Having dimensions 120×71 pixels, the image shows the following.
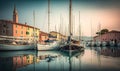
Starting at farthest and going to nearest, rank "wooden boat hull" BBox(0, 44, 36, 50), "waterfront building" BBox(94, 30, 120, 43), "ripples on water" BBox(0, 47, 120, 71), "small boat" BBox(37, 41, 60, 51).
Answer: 1. "waterfront building" BBox(94, 30, 120, 43)
2. "small boat" BBox(37, 41, 60, 51)
3. "wooden boat hull" BBox(0, 44, 36, 50)
4. "ripples on water" BBox(0, 47, 120, 71)

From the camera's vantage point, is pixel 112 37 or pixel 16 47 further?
pixel 112 37

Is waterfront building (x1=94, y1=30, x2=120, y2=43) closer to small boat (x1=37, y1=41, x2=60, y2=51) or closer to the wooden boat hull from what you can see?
small boat (x1=37, y1=41, x2=60, y2=51)

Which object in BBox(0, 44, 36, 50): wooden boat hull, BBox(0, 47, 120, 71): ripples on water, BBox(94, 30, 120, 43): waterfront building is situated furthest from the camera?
BBox(94, 30, 120, 43): waterfront building

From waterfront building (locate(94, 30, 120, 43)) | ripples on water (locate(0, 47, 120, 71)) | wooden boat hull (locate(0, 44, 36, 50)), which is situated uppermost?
waterfront building (locate(94, 30, 120, 43))

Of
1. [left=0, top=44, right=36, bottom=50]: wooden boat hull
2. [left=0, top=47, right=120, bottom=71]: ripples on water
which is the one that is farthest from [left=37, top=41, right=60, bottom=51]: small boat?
[left=0, top=47, right=120, bottom=71]: ripples on water

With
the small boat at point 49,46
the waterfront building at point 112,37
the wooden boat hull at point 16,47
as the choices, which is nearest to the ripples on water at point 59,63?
the wooden boat hull at point 16,47

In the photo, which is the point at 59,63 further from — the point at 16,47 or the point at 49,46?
the point at 16,47

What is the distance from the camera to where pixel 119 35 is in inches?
1105

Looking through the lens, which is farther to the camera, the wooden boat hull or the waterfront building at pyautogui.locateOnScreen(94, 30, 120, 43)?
the waterfront building at pyautogui.locateOnScreen(94, 30, 120, 43)

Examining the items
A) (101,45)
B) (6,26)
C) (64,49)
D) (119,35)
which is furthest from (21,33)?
(119,35)

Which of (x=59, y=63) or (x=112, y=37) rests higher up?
(x=112, y=37)

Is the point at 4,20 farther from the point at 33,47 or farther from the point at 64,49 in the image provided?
the point at 64,49

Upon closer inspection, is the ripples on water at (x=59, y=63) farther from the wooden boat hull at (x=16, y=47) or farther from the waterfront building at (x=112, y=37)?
the waterfront building at (x=112, y=37)

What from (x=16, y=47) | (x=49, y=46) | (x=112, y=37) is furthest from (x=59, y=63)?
(x=112, y=37)
